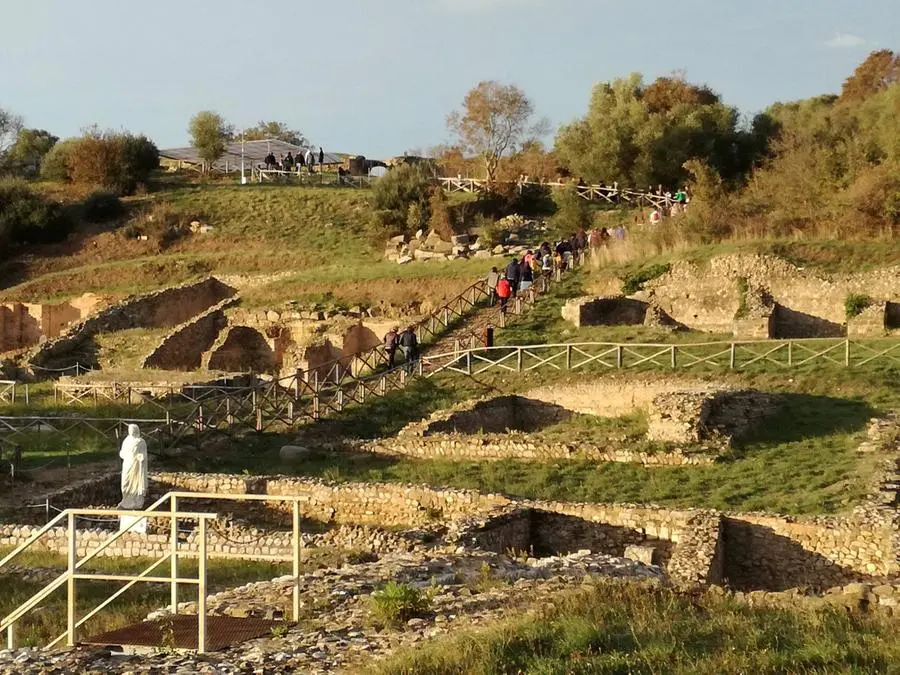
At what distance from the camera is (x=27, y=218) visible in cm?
5516

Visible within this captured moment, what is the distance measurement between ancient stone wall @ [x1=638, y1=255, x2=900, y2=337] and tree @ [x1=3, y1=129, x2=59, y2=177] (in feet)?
135

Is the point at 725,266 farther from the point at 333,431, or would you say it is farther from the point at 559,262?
the point at 333,431

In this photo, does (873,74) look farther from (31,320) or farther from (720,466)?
(720,466)

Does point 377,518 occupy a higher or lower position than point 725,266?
lower

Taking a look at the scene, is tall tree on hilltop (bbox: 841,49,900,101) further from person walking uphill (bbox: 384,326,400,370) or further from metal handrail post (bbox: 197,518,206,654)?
metal handrail post (bbox: 197,518,206,654)

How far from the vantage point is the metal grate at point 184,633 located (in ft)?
36.7

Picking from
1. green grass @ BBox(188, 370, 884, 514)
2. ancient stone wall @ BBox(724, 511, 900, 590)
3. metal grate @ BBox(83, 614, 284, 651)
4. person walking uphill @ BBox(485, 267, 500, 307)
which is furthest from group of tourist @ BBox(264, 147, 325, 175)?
metal grate @ BBox(83, 614, 284, 651)

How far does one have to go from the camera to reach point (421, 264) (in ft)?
146

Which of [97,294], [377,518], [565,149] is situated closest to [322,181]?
[565,149]

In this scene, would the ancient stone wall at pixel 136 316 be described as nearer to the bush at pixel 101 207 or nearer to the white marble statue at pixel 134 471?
the bush at pixel 101 207

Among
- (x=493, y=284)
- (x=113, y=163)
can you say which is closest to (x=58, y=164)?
(x=113, y=163)

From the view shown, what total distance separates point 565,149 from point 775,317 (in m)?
21.6

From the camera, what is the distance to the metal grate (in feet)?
36.7

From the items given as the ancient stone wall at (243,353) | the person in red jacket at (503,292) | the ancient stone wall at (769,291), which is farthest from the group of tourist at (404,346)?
the ancient stone wall at (769,291)
